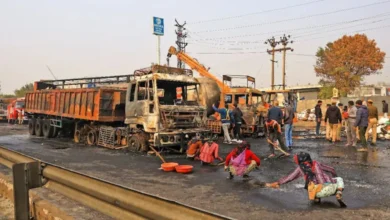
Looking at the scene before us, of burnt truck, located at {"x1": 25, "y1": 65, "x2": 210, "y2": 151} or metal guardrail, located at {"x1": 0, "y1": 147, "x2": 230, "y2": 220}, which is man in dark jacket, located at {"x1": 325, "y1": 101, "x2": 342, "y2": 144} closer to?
burnt truck, located at {"x1": 25, "y1": 65, "x2": 210, "y2": 151}

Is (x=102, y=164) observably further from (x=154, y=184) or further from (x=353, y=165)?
(x=353, y=165)

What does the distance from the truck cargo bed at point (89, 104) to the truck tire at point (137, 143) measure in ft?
6.35

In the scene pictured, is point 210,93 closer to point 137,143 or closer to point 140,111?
point 140,111

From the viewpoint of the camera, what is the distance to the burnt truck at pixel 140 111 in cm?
1131

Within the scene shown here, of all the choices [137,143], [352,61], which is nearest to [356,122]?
[137,143]

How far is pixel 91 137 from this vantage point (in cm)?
1488

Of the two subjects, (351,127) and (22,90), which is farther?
(22,90)

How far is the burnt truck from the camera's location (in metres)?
11.3

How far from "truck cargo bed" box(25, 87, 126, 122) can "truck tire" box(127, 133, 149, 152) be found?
1.94 m

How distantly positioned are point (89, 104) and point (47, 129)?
5566 mm

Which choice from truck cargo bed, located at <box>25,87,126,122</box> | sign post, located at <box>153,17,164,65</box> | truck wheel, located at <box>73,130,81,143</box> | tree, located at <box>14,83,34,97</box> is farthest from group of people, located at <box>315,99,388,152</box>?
tree, located at <box>14,83,34,97</box>

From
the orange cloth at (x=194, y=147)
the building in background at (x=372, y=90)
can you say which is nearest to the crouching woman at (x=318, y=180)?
the orange cloth at (x=194, y=147)

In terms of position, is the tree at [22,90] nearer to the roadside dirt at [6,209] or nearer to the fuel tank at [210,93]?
the fuel tank at [210,93]

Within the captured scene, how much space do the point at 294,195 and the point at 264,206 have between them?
3.16 feet
